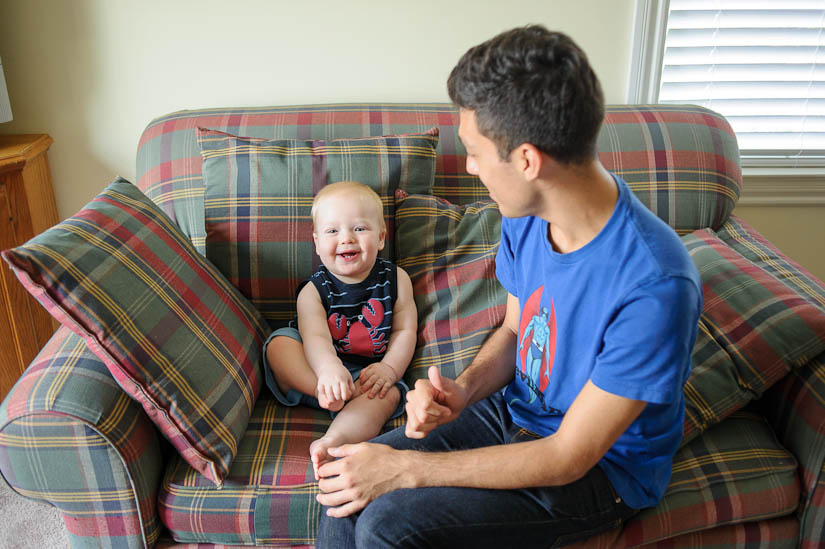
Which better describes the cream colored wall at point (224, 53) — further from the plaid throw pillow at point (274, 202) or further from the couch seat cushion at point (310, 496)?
the couch seat cushion at point (310, 496)

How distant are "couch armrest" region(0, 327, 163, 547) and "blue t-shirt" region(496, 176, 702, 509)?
30.3 inches

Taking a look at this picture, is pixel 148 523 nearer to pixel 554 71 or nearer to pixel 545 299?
pixel 545 299

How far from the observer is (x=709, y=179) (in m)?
1.94

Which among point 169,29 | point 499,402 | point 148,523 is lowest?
point 148,523

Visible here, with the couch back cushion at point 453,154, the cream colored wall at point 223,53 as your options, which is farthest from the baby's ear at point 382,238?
the cream colored wall at point 223,53

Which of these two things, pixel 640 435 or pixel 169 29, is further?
pixel 169 29

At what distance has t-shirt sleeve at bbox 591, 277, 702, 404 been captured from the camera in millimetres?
994

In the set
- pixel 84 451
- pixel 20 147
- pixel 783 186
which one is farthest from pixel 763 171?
pixel 20 147

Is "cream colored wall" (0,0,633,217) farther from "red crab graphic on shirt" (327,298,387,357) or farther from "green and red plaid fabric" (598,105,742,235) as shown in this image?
"red crab graphic on shirt" (327,298,387,357)

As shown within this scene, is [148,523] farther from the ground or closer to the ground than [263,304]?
closer to the ground

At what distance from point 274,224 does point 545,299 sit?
834 millimetres

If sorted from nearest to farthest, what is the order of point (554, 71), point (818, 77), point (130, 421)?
1. point (554, 71)
2. point (130, 421)
3. point (818, 77)

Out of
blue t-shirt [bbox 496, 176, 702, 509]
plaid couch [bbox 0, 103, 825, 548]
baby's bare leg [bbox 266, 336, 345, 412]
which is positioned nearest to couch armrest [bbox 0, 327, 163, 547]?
plaid couch [bbox 0, 103, 825, 548]

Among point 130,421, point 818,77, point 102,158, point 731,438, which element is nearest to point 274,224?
point 130,421
